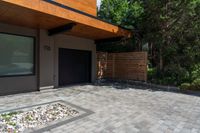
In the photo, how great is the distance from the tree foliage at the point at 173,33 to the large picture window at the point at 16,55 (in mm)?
6054

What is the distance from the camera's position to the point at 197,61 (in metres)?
8.05

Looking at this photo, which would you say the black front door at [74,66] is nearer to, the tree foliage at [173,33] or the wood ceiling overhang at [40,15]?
the wood ceiling overhang at [40,15]

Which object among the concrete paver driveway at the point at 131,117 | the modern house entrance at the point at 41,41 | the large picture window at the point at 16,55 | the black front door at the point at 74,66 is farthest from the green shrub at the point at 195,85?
the large picture window at the point at 16,55

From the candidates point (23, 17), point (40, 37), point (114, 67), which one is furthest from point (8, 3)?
point (114, 67)

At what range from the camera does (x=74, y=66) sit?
349 inches

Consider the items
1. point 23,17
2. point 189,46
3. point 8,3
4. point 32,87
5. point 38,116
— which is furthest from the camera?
point 189,46

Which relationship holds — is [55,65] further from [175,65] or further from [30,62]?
[175,65]

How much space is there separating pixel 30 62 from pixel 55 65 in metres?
1.24

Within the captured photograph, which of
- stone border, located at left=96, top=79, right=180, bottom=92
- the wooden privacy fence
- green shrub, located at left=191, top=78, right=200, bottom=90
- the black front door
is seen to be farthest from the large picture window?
green shrub, located at left=191, top=78, right=200, bottom=90

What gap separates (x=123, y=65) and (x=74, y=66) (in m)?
3.12

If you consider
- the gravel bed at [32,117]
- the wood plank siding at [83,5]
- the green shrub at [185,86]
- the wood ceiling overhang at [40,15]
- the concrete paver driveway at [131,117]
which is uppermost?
the wood plank siding at [83,5]

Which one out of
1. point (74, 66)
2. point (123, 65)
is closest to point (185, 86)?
point (123, 65)

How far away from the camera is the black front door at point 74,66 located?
8211mm

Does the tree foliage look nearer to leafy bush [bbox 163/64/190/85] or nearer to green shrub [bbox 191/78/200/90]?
leafy bush [bbox 163/64/190/85]
